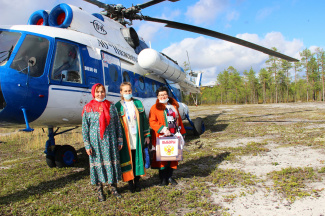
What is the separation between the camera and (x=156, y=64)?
6816 mm

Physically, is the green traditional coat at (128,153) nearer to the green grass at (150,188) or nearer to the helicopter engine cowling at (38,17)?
the green grass at (150,188)

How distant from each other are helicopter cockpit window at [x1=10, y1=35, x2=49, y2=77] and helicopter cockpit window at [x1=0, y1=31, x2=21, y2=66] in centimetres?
15

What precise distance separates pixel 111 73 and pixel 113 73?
10 cm

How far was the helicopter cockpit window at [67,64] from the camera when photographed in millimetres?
4258

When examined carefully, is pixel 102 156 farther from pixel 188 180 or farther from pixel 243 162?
pixel 243 162

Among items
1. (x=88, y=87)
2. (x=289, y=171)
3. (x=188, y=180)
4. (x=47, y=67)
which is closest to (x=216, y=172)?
(x=188, y=180)

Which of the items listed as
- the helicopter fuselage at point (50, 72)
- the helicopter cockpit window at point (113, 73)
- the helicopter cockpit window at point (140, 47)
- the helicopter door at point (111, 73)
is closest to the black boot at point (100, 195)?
the helicopter fuselage at point (50, 72)

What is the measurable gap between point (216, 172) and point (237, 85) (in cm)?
4660

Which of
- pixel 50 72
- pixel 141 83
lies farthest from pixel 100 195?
pixel 141 83

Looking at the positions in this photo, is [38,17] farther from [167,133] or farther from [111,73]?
[167,133]

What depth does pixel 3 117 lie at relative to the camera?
12.3ft

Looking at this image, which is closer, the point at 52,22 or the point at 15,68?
the point at 15,68

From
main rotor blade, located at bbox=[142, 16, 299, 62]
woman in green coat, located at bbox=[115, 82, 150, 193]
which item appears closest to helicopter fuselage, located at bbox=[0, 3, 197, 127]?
woman in green coat, located at bbox=[115, 82, 150, 193]

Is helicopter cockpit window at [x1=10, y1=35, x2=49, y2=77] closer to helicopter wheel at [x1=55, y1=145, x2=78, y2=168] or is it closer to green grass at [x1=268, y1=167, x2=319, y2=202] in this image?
helicopter wheel at [x1=55, y1=145, x2=78, y2=168]
